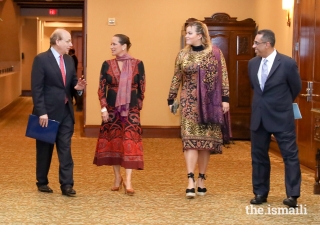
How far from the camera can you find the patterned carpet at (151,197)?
4.95 m

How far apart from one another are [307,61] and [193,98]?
2467 mm

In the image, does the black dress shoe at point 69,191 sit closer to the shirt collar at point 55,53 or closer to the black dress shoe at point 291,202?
the shirt collar at point 55,53

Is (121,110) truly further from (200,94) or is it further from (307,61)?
(307,61)

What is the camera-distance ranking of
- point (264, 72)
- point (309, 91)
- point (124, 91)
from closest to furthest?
point (264, 72) → point (124, 91) → point (309, 91)

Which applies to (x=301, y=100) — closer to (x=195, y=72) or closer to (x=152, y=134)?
(x=195, y=72)

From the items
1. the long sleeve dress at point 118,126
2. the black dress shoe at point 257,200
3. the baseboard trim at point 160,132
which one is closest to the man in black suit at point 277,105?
the black dress shoe at point 257,200

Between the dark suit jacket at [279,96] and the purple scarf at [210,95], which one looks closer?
the dark suit jacket at [279,96]

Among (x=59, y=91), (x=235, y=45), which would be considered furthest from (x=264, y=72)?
(x=235, y=45)

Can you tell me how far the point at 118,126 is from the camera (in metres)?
5.96

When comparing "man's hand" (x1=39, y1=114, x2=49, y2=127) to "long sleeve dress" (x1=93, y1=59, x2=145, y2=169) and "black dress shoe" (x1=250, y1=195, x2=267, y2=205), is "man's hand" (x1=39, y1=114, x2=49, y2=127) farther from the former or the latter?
"black dress shoe" (x1=250, y1=195, x2=267, y2=205)

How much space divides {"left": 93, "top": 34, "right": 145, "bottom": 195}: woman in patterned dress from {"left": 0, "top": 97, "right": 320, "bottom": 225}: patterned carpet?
0.34m

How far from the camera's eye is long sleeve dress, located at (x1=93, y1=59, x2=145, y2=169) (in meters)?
5.88

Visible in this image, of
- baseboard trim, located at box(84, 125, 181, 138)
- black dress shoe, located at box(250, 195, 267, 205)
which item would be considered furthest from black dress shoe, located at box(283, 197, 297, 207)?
baseboard trim, located at box(84, 125, 181, 138)

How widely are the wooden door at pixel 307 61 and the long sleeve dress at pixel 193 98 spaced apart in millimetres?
2028
